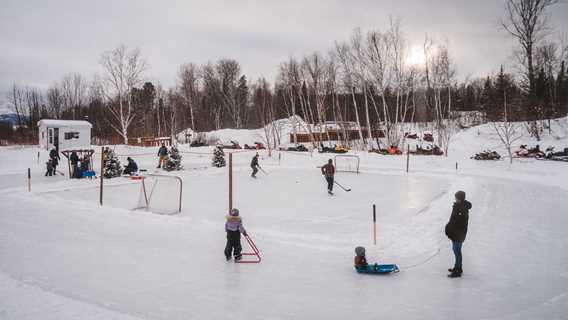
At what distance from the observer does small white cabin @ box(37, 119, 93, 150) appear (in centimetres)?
3547

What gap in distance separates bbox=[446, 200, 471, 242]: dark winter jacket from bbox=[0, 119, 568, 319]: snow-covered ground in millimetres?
785

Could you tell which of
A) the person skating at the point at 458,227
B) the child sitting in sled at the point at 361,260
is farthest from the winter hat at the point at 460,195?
the child sitting in sled at the point at 361,260

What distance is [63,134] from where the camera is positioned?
3619cm

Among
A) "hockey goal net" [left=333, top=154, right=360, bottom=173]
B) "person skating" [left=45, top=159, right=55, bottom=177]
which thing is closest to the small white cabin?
"person skating" [left=45, top=159, right=55, bottom=177]

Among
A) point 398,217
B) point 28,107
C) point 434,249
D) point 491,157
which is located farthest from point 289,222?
point 28,107

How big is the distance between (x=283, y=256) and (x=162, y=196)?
6141 mm

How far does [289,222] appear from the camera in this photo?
11.0 m

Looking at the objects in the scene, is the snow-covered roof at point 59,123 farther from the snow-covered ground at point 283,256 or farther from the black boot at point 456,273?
the black boot at point 456,273

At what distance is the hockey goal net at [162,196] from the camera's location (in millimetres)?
12281

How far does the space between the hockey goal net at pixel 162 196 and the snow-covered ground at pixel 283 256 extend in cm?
62

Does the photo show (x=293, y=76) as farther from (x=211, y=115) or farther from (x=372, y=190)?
(x=372, y=190)

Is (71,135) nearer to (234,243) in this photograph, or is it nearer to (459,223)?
(234,243)

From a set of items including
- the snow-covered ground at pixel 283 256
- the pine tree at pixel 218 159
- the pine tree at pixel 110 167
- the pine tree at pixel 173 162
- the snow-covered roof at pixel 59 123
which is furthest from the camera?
the snow-covered roof at pixel 59 123

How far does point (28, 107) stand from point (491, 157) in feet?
258
